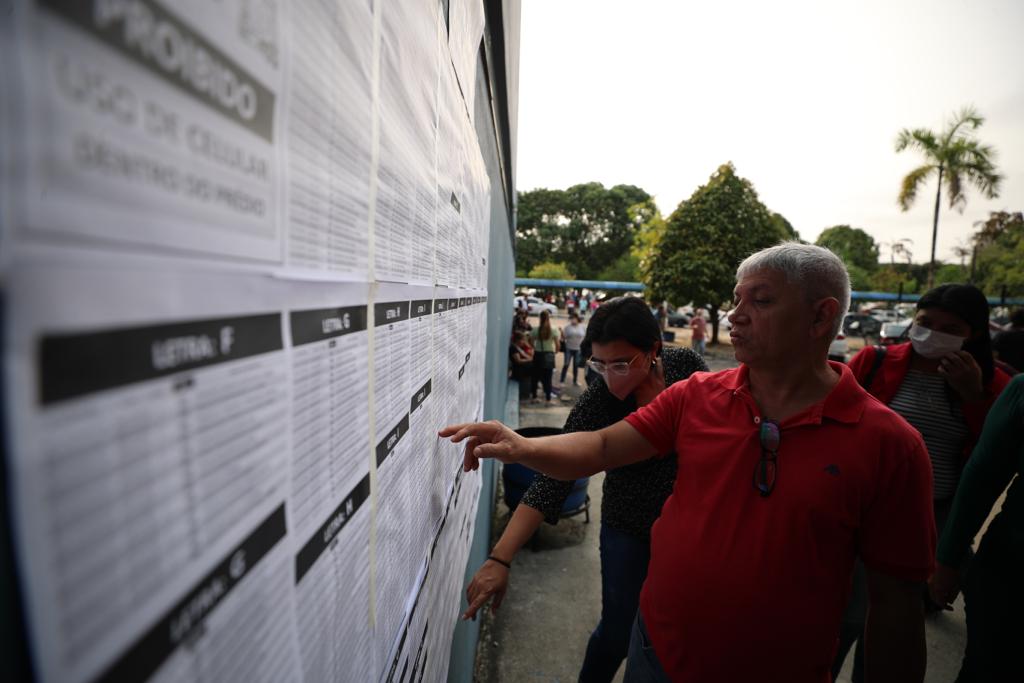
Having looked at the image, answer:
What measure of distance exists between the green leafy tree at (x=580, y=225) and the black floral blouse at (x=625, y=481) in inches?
1824

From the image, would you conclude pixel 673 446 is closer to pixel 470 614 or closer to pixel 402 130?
pixel 470 614

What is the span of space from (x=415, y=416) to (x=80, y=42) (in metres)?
0.71

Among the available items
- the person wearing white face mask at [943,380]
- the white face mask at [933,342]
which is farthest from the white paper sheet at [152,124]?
the white face mask at [933,342]

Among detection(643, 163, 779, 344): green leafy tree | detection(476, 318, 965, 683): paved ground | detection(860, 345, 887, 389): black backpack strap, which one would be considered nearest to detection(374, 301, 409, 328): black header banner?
detection(860, 345, 887, 389): black backpack strap

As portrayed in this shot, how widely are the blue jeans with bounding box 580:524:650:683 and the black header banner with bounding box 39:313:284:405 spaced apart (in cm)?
215

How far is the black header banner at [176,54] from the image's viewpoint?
0.66 ft

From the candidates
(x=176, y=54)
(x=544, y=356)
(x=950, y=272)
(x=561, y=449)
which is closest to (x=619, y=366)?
(x=561, y=449)

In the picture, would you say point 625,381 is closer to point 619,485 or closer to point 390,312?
point 619,485

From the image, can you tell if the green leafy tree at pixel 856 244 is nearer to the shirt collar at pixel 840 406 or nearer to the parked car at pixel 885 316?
the parked car at pixel 885 316

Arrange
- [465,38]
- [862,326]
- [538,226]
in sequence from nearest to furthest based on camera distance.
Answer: [465,38] < [862,326] < [538,226]

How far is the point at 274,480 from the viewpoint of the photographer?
0.38 meters

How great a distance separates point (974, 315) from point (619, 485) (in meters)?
1.94

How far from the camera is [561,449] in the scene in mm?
1628

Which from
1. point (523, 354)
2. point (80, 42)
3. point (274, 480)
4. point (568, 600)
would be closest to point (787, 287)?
point (274, 480)
